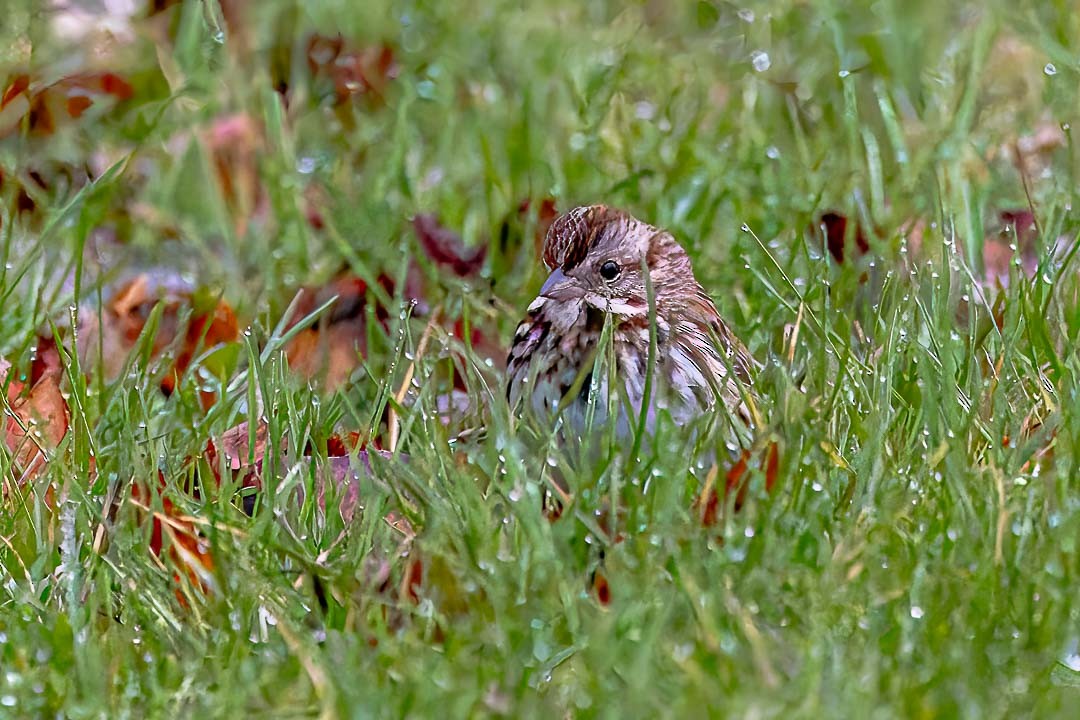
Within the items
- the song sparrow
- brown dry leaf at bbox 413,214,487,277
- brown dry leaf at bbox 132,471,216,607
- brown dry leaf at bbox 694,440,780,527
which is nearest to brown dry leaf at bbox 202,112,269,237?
brown dry leaf at bbox 413,214,487,277

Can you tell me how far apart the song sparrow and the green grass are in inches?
4.2

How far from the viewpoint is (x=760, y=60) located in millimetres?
5930

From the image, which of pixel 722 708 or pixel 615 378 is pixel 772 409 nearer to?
pixel 615 378

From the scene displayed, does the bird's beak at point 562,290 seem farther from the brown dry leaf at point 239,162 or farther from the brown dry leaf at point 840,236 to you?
the brown dry leaf at point 239,162

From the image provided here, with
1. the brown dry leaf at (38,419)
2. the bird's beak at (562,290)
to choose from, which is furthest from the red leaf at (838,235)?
the brown dry leaf at (38,419)

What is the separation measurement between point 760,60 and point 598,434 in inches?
102

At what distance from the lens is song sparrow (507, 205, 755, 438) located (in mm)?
3748

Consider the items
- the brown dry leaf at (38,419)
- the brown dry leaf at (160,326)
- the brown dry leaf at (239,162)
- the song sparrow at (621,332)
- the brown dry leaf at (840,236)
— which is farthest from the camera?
the brown dry leaf at (239,162)

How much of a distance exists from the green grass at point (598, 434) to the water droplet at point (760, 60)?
4 cm

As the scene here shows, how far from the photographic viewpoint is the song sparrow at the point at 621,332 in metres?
3.75

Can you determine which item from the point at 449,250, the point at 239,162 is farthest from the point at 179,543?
the point at 239,162

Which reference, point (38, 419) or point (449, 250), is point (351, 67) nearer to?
point (449, 250)

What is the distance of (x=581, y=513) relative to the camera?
3291 millimetres

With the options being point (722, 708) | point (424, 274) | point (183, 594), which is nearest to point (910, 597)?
point (722, 708)
